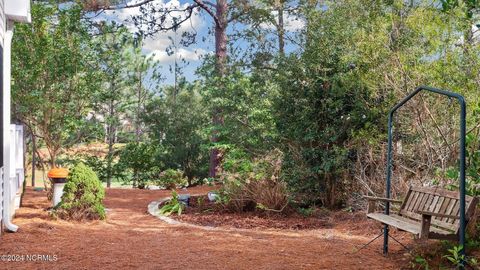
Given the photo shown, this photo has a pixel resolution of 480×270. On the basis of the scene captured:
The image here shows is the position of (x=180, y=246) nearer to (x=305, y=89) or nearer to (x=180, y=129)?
(x=305, y=89)

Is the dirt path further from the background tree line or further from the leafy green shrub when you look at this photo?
the leafy green shrub

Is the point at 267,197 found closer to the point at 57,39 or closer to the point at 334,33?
the point at 334,33

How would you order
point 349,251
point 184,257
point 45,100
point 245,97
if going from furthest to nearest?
point 245,97 < point 45,100 < point 349,251 < point 184,257

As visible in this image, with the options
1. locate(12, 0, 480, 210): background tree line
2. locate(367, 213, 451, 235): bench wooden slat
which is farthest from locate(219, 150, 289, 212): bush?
locate(367, 213, 451, 235): bench wooden slat

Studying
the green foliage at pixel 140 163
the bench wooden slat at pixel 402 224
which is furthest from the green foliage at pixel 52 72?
the bench wooden slat at pixel 402 224

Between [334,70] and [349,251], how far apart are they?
150 inches

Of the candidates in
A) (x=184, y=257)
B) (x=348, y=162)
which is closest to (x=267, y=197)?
(x=348, y=162)

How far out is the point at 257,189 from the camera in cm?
754

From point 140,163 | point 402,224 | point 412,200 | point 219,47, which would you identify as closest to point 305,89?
point 412,200

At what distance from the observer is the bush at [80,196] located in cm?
672

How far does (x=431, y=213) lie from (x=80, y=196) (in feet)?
16.0

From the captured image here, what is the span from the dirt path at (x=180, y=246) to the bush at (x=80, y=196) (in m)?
0.22

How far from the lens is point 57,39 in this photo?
9273mm

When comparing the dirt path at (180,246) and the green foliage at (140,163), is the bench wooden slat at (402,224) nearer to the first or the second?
the dirt path at (180,246)
